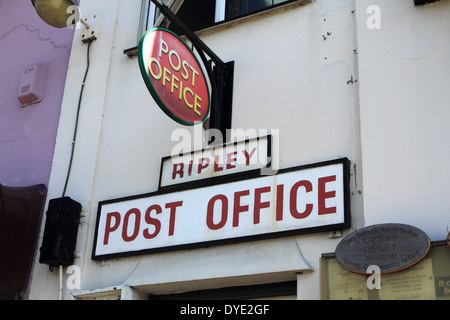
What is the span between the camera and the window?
6.61m

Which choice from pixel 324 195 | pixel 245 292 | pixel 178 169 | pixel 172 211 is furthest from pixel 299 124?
pixel 245 292

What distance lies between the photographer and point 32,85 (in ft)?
23.8

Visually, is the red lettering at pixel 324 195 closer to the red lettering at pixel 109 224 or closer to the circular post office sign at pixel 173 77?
the circular post office sign at pixel 173 77

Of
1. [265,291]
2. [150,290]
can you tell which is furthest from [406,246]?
[150,290]

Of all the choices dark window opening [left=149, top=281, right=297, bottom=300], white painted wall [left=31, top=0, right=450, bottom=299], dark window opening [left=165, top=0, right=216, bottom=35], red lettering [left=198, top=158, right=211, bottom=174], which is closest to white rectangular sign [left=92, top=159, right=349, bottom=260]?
white painted wall [left=31, top=0, right=450, bottom=299]

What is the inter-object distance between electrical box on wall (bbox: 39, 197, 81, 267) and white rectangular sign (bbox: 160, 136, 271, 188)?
882 mm

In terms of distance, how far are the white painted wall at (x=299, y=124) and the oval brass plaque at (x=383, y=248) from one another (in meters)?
0.20

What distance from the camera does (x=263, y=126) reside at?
5812 mm

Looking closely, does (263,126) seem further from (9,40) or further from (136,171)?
(9,40)

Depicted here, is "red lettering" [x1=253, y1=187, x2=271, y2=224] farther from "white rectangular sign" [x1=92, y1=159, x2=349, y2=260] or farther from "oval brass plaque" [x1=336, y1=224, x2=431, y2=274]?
"oval brass plaque" [x1=336, y1=224, x2=431, y2=274]

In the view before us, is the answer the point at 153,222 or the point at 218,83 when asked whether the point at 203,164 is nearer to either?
the point at 153,222

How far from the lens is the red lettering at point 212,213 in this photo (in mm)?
5500

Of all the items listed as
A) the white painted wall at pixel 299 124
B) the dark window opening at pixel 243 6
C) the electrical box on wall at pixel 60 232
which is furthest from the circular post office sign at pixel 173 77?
the electrical box on wall at pixel 60 232

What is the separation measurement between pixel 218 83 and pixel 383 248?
2256 millimetres
